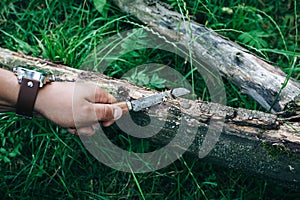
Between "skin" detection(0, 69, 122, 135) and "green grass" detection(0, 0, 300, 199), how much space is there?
1.23ft

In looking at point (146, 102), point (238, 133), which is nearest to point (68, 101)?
point (146, 102)

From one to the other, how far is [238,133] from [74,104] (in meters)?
0.92

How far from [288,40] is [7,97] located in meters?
2.16

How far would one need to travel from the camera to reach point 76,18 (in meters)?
2.96

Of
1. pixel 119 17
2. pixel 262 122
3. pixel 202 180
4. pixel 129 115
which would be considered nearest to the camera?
pixel 262 122

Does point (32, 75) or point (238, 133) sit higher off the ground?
point (32, 75)

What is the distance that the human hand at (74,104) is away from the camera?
6.76ft

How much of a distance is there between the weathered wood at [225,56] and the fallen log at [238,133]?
230mm

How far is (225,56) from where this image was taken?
2420 mm

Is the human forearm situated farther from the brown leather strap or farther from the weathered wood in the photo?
the weathered wood

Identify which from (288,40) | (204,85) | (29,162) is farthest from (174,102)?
(288,40)

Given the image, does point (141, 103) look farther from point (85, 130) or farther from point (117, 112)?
point (85, 130)

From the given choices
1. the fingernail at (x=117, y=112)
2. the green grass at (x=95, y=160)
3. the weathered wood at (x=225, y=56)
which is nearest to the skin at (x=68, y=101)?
the fingernail at (x=117, y=112)

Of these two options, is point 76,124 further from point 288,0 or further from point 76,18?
point 288,0
